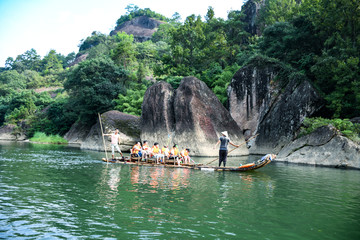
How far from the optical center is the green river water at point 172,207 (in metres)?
6.25

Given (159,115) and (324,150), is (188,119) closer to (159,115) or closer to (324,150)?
(159,115)

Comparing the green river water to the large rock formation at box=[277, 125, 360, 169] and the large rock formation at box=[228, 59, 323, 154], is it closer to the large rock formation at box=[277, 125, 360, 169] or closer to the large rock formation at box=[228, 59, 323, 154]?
the large rock formation at box=[277, 125, 360, 169]

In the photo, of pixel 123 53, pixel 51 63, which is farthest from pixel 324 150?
pixel 51 63

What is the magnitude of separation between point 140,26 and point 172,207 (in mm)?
105392

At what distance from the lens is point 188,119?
82.5 feet

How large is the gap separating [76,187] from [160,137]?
16.2 metres

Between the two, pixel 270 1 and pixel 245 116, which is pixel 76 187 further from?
pixel 270 1

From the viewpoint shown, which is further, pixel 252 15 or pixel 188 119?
pixel 252 15

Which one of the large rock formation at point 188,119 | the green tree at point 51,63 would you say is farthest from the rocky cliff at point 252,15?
the green tree at point 51,63

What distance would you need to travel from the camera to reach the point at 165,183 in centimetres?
1170

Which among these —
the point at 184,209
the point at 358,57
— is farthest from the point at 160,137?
the point at 184,209

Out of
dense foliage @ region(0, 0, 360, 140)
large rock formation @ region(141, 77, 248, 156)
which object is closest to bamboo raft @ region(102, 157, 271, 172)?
large rock formation @ region(141, 77, 248, 156)

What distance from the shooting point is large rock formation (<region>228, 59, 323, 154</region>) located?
24.4 meters

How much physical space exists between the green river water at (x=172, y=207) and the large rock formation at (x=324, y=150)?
5385 millimetres
